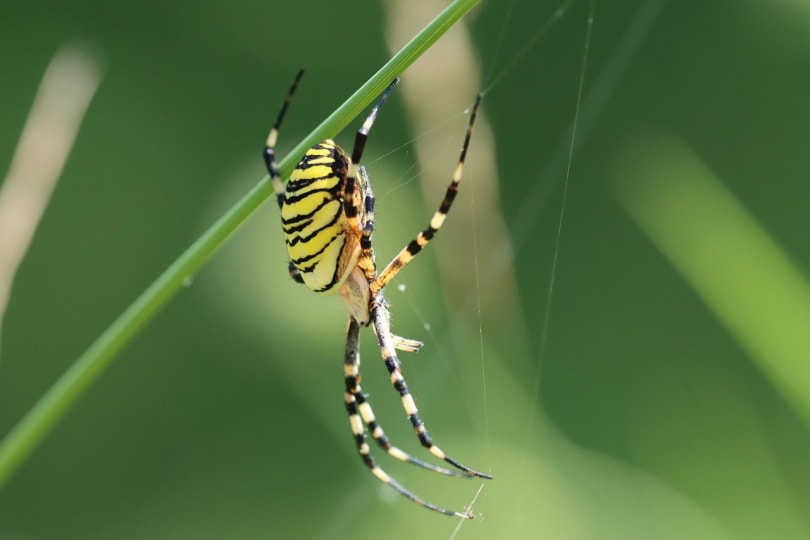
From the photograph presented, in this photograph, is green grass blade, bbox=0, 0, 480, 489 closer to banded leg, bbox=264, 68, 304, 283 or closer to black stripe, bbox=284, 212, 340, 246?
banded leg, bbox=264, 68, 304, 283

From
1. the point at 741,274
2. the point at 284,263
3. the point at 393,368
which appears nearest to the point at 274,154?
the point at 393,368

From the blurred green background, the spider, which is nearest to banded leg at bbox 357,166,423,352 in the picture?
the spider

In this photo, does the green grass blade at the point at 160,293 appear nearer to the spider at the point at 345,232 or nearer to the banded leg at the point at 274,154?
the banded leg at the point at 274,154

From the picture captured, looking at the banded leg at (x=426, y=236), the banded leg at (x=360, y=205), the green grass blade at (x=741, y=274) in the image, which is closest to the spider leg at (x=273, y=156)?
the banded leg at (x=360, y=205)

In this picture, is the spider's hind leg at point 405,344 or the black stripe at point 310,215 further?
the spider's hind leg at point 405,344

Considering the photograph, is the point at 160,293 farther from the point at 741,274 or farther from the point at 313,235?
the point at 741,274
